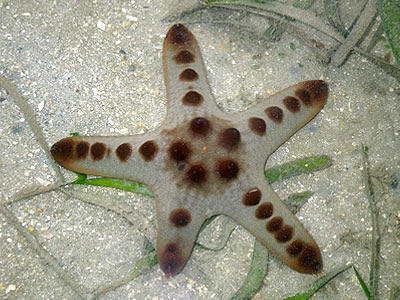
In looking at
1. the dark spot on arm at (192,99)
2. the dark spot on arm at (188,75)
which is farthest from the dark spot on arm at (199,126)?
the dark spot on arm at (188,75)

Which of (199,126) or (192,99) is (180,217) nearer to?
(199,126)

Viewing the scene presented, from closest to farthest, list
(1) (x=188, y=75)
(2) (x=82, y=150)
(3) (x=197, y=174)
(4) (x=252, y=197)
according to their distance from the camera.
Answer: (3) (x=197, y=174)
(4) (x=252, y=197)
(2) (x=82, y=150)
(1) (x=188, y=75)

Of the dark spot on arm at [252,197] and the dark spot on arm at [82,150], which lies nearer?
the dark spot on arm at [252,197]

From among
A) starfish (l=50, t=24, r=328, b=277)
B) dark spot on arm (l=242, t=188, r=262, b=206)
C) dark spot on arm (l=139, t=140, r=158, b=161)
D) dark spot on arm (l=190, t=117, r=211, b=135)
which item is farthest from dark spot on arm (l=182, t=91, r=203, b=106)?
dark spot on arm (l=242, t=188, r=262, b=206)

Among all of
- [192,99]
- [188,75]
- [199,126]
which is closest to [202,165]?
[199,126]

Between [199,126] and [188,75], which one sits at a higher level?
[188,75]

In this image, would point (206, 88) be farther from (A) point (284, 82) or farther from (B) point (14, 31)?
(B) point (14, 31)

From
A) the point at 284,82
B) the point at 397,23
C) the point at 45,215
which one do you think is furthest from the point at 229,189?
the point at 397,23

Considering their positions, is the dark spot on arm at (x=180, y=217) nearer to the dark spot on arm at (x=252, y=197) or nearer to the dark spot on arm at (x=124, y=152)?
the dark spot on arm at (x=252, y=197)
